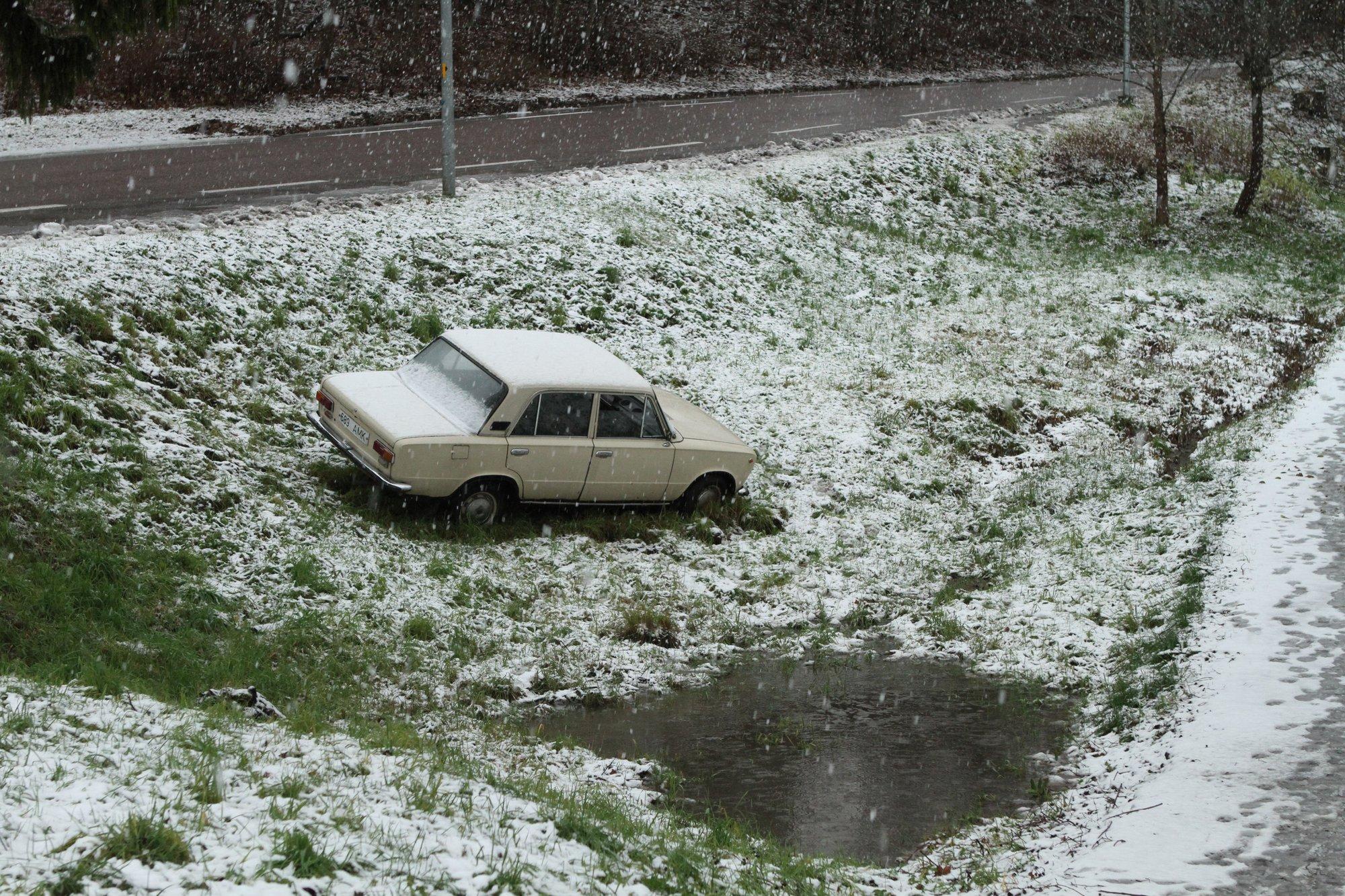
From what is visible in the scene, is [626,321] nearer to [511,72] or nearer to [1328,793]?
[1328,793]

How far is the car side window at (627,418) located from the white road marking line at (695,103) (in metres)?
17.9

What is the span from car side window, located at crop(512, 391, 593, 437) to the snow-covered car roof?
3.5 inches

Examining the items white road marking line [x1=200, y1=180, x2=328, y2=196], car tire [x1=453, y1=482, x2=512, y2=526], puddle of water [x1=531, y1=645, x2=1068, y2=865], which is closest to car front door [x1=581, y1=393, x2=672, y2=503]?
car tire [x1=453, y1=482, x2=512, y2=526]

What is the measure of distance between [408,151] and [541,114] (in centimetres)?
571

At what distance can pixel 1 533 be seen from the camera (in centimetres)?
817

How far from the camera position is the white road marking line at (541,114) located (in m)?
24.9

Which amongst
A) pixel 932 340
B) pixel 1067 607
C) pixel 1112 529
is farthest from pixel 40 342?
pixel 932 340

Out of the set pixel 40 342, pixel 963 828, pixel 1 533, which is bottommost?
pixel 963 828

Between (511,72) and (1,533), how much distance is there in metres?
22.3

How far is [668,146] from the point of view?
22.7 meters

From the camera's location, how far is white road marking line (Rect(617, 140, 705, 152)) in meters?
22.1

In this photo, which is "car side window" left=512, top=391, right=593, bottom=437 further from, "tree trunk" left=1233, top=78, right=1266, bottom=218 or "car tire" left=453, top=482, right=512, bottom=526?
"tree trunk" left=1233, top=78, right=1266, bottom=218

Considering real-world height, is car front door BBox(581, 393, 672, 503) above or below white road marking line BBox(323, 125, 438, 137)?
below

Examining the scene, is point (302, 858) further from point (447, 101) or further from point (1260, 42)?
point (1260, 42)
